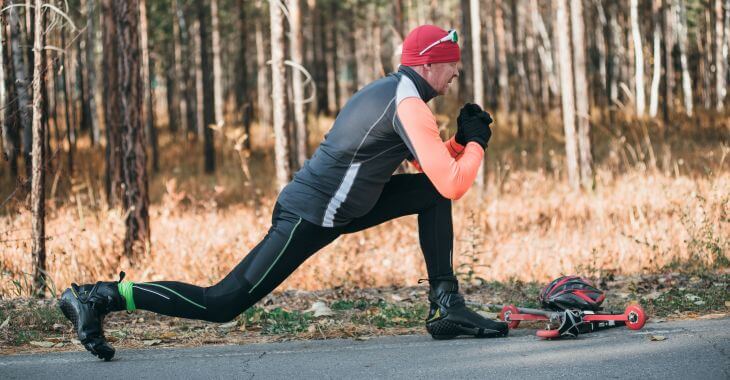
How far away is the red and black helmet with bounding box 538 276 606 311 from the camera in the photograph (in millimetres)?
5219

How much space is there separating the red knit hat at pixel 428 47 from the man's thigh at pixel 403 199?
0.77 meters

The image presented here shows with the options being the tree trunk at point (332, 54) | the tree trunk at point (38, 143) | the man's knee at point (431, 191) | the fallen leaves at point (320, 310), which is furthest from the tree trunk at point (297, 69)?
the tree trunk at point (332, 54)

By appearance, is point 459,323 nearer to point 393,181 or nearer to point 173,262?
point 393,181

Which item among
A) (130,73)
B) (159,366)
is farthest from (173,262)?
(159,366)

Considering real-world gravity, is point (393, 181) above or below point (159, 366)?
above

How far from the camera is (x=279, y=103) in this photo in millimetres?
11148

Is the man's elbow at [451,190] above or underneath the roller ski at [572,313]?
above

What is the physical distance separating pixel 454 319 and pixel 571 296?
0.76 metres

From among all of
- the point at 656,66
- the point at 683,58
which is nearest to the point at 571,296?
the point at 656,66

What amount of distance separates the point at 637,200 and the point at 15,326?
802 centimetres

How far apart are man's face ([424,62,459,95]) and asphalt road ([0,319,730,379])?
1.46 meters

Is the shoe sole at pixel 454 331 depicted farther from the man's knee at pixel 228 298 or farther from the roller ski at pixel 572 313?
the man's knee at pixel 228 298

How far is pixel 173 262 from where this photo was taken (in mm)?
8805

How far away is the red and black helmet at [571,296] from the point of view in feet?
17.1
